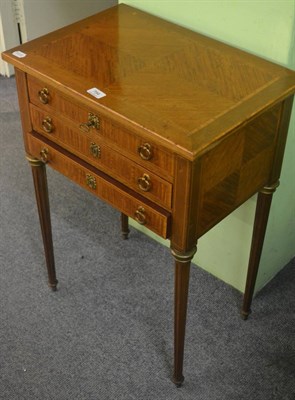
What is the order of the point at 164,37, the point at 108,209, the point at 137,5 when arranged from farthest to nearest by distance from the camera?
the point at 108,209
the point at 137,5
the point at 164,37

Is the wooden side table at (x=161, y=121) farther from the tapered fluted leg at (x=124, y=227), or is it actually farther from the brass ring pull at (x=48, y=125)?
the tapered fluted leg at (x=124, y=227)

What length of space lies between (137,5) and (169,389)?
3.40ft

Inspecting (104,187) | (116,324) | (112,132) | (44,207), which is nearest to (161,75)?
(112,132)

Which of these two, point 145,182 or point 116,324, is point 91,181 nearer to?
point 145,182

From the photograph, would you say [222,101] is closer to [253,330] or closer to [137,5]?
[137,5]

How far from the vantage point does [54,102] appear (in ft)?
5.17

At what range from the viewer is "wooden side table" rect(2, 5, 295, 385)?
4.55ft

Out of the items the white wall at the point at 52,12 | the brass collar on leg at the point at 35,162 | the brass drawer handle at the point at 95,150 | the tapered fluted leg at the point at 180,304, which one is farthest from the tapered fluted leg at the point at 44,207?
the white wall at the point at 52,12

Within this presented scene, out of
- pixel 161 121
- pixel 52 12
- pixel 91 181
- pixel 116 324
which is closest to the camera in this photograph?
pixel 161 121

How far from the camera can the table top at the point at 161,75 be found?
138 cm

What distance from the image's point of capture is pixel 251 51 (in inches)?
64.2

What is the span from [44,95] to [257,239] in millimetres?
671

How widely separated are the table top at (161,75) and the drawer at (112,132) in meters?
0.04

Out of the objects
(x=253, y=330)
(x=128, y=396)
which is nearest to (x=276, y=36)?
(x=253, y=330)
